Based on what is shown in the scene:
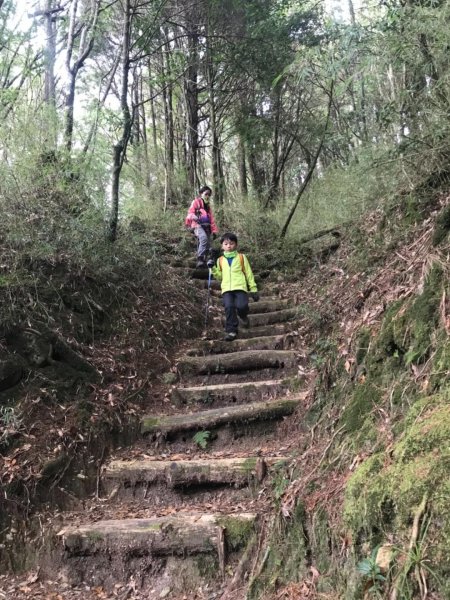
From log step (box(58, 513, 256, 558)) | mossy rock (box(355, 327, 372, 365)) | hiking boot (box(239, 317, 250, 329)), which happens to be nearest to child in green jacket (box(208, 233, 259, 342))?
hiking boot (box(239, 317, 250, 329))

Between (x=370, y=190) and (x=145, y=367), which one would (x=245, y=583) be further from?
(x=370, y=190)

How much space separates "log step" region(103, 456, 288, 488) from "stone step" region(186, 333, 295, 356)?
2.22m

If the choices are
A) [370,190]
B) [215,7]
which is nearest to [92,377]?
[370,190]

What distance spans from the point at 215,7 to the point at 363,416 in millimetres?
12742

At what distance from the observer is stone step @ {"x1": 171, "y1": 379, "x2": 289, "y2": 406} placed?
5.38 metres

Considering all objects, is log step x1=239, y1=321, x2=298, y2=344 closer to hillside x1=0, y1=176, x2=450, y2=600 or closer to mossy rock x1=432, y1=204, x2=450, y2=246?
hillside x1=0, y1=176, x2=450, y2=600

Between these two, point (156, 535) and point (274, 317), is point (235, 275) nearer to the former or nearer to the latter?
point (274, 317)

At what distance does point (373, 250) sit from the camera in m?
5.88

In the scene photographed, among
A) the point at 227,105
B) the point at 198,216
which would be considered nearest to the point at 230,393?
A: the point at 198,216

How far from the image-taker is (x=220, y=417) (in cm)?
491

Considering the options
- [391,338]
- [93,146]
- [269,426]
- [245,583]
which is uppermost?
[93,146]

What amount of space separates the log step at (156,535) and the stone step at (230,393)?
1685mm

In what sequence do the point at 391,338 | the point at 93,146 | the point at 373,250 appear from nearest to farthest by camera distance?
the point at 391,338
the point at 373,250
the point at 93,146

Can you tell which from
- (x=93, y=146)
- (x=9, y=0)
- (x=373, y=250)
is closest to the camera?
(x=373, y=250)
